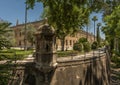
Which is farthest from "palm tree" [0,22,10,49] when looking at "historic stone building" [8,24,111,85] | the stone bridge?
"historic stone building" [8,24,111,85]

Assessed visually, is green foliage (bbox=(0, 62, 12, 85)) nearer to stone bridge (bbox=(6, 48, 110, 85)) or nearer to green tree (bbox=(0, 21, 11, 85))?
green tree (bbox=(0, 21, 11, 85))

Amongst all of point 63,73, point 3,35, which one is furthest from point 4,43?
point 63,73

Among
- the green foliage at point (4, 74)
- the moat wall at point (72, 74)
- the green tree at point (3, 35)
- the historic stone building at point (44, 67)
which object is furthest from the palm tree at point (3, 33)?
the moat wall at point (72, 74)

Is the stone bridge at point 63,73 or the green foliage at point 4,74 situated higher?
the green foliage at point 4,74

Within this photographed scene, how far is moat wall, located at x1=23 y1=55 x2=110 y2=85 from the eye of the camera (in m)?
13.0

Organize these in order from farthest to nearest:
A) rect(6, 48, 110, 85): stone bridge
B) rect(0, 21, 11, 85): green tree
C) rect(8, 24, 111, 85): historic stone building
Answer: rect(6, 48, 110, 85): stone bridge < rect(8, 24, 111, 85): historic stone building < rect(0, 21, 11, 85): green tree

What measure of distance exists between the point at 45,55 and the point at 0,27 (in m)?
7.16

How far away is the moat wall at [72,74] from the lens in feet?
42.8

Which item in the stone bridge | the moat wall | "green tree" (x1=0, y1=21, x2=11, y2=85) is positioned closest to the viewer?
"green tree" (x1=0, y1=21, x2=11, y2=85)

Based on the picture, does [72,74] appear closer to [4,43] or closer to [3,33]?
[4,43]

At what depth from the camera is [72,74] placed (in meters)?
15.6

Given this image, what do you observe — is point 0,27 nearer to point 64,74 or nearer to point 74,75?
point 64,74

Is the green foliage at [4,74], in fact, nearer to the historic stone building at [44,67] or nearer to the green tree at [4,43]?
the green tree at [4,43]

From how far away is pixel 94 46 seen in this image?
187 ft
